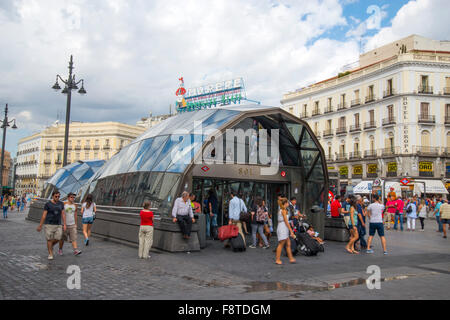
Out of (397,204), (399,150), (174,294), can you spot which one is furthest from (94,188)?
(399,150)

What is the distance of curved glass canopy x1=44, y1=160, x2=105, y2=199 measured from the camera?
997 inches

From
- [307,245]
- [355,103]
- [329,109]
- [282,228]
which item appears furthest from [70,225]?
[329,109]

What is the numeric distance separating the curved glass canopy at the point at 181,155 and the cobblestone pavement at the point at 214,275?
247 centimetres

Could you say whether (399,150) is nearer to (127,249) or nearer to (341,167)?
(341,167)

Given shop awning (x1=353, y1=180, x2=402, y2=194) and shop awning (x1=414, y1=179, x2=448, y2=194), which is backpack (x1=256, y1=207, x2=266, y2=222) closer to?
shop awning (x1=353, y1=180, x2=402, y2=194)

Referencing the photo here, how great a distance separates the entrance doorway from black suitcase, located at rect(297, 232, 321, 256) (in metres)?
3.88

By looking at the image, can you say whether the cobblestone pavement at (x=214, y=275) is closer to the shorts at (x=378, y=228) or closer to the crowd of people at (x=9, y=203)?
the shorts at (x=378, y=228)

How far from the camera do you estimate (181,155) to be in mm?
13539

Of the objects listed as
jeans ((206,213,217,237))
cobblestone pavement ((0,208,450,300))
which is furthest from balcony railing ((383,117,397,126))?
jeans ((206,213,217,237))

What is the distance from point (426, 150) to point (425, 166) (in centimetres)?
187

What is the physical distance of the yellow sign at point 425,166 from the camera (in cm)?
4481

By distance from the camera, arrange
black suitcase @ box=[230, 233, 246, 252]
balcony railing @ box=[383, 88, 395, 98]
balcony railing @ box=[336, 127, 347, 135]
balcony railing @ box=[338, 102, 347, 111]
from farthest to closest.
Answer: balcony railing @ box=[338, 102, 347, 111] → balcony railing @ box=[336, 127, 347, 135] → balcony railing @ box=[383, 88, 395, 98] → black suitcase @ box=[230, 233, 246, 252]

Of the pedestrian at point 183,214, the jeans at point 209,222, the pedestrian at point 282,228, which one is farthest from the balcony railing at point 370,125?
the pedestrian at point 282,228

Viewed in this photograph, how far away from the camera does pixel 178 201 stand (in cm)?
1114
